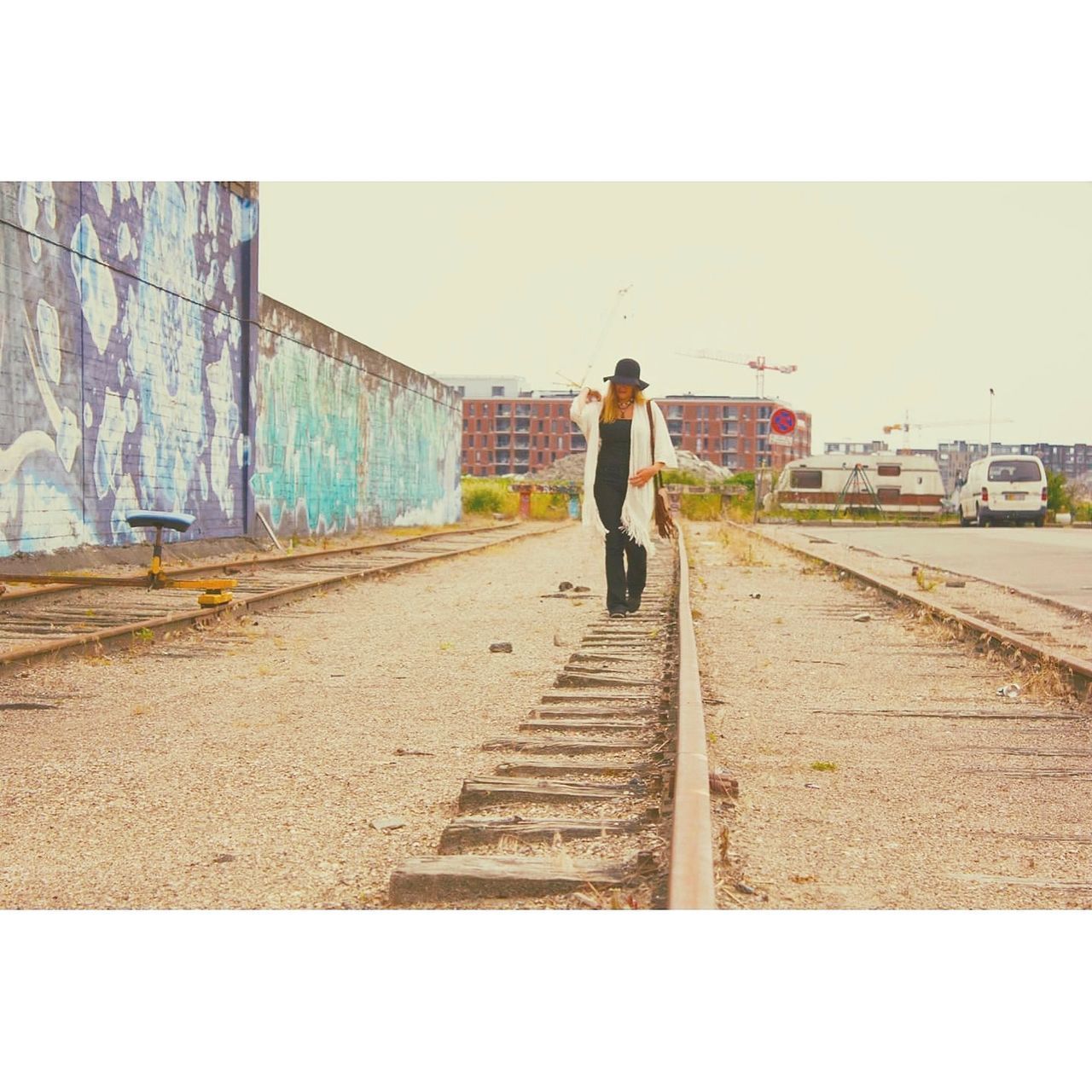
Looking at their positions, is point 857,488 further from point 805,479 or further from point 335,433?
point 335,433

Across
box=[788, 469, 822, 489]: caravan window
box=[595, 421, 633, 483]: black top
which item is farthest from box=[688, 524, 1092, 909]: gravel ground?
box=[788, 469, 822, 489]: caravan window

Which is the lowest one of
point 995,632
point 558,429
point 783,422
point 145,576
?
Answer: point 995,632

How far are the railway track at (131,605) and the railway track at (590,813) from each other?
3046 mm

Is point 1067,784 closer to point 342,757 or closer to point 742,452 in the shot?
point 342,757

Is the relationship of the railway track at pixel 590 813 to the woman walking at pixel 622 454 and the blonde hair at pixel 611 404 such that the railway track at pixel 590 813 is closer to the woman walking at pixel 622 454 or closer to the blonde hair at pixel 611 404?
the woman walking at pixel 622 454

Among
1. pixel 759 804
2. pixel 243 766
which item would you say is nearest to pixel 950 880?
pixel 759 804

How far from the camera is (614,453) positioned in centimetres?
905

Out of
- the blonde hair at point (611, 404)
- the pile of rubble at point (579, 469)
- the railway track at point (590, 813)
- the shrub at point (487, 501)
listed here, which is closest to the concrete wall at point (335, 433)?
the shrub at point (487, 501)

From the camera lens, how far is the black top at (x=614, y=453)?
8.96m

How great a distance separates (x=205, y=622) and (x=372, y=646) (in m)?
1.41

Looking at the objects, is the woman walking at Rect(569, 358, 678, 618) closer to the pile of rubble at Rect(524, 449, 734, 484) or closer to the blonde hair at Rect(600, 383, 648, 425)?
the blonde hair at Rect(600, 383, 648, 425)

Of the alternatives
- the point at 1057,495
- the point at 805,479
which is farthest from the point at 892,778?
the point at 805,479

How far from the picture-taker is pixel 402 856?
12.1 ft

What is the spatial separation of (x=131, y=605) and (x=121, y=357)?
5.41 meters
